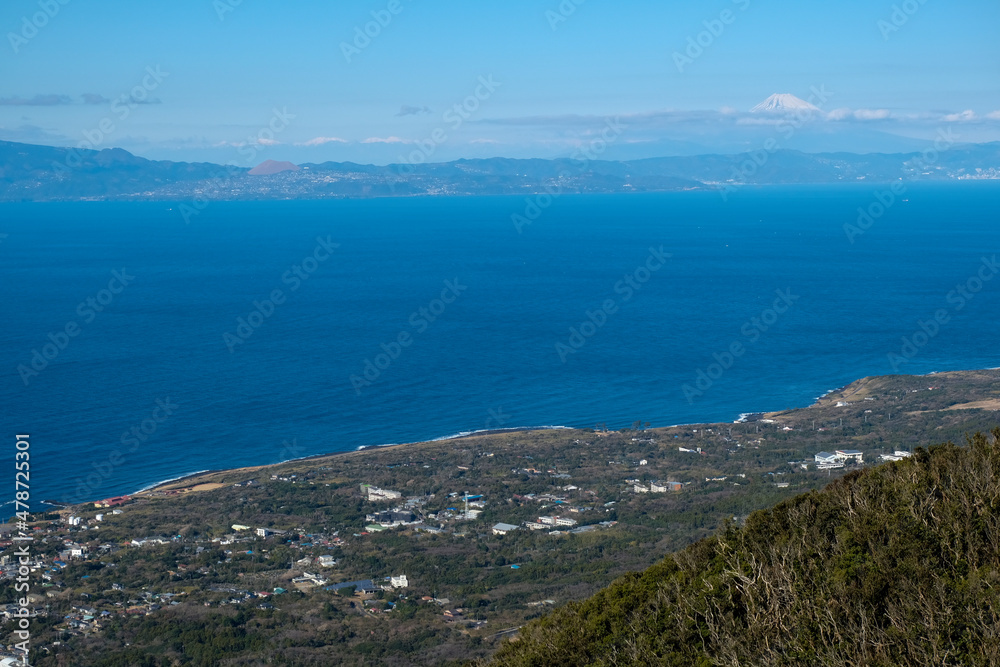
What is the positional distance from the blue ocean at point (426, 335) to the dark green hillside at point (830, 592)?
24038mm

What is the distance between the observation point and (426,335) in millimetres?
60406

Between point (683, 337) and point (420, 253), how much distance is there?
5466cm

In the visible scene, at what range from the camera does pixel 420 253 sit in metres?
108

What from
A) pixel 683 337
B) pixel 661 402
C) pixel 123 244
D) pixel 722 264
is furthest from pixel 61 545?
pixel 123 244

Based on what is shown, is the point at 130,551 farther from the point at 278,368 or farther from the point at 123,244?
the point at 123,244

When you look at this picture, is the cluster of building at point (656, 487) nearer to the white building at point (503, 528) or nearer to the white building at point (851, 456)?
the white building at point (503, 528)

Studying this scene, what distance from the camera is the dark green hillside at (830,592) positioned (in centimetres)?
1000

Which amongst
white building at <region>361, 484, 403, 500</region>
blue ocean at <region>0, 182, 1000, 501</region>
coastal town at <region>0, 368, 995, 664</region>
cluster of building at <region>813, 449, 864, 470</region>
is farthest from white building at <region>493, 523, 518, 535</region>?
cluster of building at <region>813, 449, 864, 470</region>

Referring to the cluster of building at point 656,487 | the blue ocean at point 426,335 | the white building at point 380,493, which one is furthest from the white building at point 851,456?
the white building at point 380,493

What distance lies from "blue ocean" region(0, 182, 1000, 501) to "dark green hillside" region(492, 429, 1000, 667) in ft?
78.9

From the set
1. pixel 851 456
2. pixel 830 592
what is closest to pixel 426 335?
pixel 851 456

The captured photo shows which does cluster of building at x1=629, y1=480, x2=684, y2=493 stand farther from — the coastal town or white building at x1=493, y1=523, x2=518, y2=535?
white building at x1=493, y1=523, x2=518, y2=535

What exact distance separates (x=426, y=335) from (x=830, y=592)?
49.8 metres

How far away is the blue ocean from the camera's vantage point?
132ft
